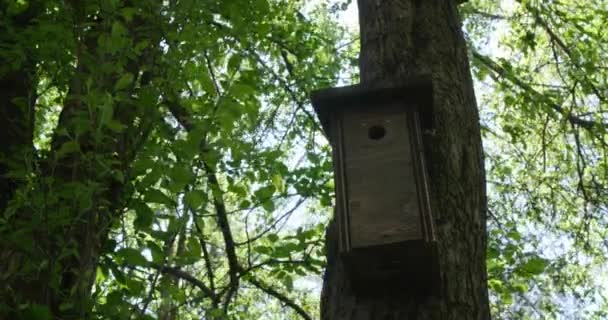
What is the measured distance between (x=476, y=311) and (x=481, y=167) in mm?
608

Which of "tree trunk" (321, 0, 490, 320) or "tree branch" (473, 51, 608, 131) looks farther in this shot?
"tree branch" (473, 51, 608, 131)

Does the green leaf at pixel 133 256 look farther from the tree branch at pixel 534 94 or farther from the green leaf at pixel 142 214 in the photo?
the tree branch at pixel 534 94

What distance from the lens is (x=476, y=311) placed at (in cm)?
198

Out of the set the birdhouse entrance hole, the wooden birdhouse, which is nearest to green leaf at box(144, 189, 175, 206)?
the wooden birdhouse

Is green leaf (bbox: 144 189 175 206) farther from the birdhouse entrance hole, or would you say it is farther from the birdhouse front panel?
the birdhouse entrance hole

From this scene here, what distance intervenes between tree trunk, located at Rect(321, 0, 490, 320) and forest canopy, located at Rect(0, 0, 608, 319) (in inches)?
18.9

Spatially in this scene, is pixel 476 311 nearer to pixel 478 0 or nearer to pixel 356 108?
pixel 356 108

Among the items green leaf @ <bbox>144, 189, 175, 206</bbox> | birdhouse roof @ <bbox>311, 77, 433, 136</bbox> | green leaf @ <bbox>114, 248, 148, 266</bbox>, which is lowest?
green leaf @ <bbox>114, 248, 148, 266</bbox>

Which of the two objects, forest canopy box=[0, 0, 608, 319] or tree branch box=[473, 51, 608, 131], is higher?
tree branch box=[473, 51, 608, 131]

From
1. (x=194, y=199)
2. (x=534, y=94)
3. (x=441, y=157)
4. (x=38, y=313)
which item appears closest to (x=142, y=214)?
(x=194, y=199)

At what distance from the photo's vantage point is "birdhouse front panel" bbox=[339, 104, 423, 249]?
5.89ft

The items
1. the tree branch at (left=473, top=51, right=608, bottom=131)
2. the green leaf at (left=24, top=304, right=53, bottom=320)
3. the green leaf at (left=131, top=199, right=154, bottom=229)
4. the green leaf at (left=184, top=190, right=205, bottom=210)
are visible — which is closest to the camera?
the green leaf at (left=24, top=304, right=53, bottom=320)

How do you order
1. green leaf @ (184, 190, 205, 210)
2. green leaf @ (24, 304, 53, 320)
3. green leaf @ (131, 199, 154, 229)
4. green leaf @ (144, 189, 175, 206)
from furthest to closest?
1. green leaf @ (131, 199, 154, 229)
2. green leaf @ (144, 189, 175, 206)
3. green leaf @ (184, 190, 205, 210)
4. green leaf @ (24, 304, 53, 320)

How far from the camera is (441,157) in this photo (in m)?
2.25
